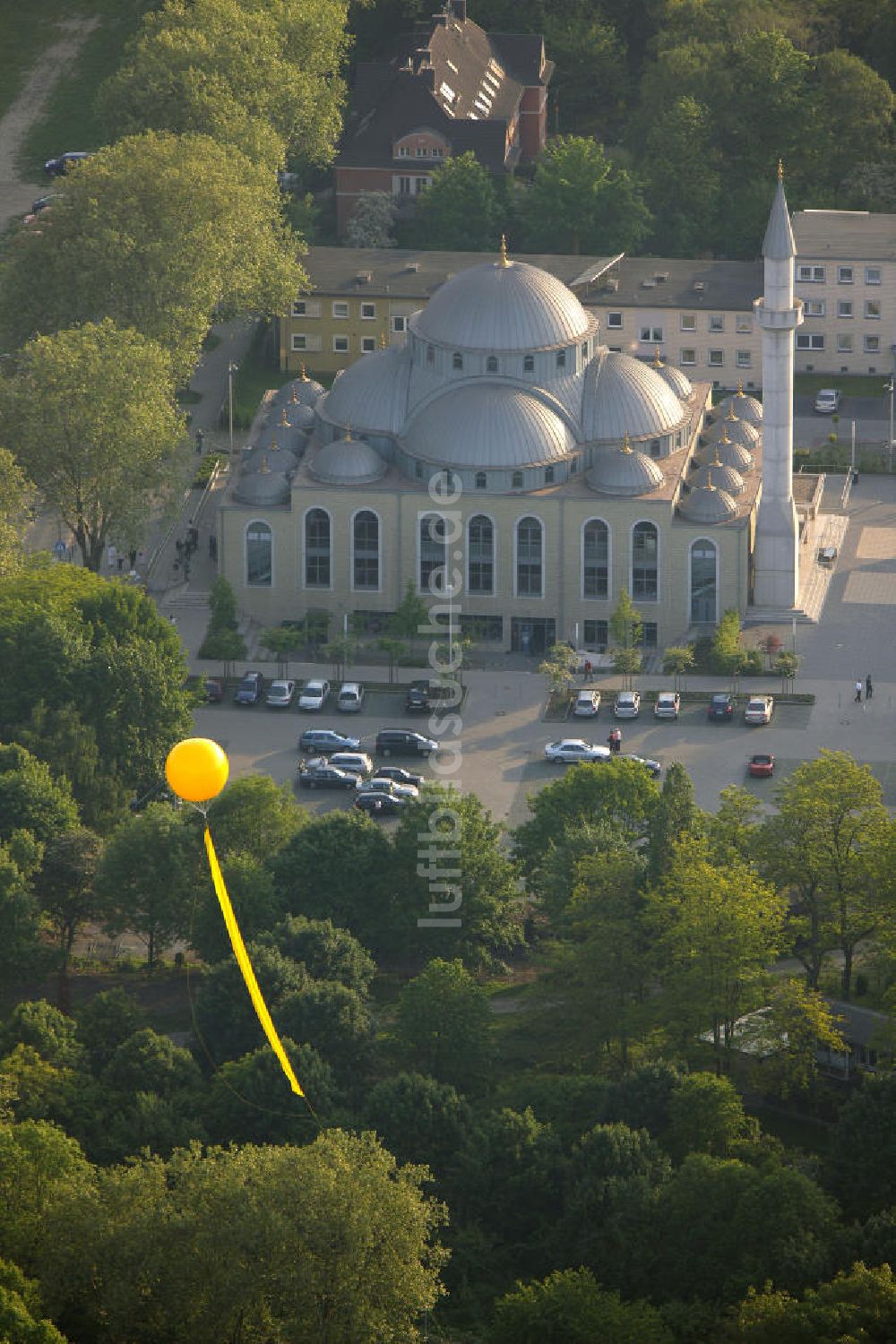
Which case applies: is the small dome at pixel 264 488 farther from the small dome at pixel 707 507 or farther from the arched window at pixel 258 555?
the small dome at pixel 707 507

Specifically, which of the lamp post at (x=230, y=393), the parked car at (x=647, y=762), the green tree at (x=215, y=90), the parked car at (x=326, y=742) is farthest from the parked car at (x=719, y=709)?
the green tree at (x=215, y=90)

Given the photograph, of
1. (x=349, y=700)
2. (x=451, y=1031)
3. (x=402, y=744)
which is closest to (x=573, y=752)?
(x=402, y=744)

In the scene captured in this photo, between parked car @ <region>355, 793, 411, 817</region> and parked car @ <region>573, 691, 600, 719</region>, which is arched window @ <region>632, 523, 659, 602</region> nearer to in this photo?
parked car @ <region>573, 691, 600, 719</region>

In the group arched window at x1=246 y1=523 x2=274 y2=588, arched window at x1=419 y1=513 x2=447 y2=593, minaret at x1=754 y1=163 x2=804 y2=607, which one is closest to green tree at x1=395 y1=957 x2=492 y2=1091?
arched window at x1=419 y1=513 x2=447 y2=593

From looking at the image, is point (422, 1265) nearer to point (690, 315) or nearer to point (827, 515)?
point (827, 515)

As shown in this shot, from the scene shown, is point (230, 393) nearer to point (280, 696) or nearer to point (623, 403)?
point (623, 403)

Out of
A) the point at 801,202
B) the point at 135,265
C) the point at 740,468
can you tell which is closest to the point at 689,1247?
the point at 740,468
